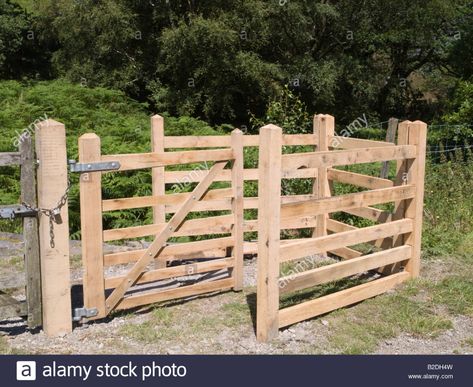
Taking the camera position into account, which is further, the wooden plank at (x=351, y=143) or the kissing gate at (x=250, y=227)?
the wooden plank at (x=351, y=143)

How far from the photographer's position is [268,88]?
20.1 meters

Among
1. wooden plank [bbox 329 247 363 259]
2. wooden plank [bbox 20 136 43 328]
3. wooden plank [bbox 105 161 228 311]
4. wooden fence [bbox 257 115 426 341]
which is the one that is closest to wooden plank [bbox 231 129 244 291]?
wooden plank [bbox 105 161 228 311]

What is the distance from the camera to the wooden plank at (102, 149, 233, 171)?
5.00m

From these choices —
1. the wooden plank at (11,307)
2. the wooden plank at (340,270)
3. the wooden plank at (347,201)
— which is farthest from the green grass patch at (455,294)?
the wooden plank at (11,307)

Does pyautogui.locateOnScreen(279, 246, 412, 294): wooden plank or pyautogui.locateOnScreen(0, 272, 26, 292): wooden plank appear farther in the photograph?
pyautogui.locateOnScreen(0, 272, 26, 292): wooden plank

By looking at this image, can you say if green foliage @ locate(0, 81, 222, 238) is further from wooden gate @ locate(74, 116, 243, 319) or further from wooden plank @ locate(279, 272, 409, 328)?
wooden plank @ locate(279, 272, 409, 328)

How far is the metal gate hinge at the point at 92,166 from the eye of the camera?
469cm

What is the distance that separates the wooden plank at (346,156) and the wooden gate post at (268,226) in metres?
0.19

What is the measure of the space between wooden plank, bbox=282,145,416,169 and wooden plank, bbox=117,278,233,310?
1668 mm

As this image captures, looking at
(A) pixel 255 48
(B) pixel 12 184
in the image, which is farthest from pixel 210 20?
(B) pixel 12 184

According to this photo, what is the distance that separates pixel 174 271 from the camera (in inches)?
223

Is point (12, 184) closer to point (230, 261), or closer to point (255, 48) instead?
point (230, 261)

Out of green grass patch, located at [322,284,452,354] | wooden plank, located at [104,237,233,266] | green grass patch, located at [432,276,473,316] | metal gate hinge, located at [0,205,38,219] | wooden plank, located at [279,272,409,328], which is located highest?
metal gate hinge, located at [0,205,38,219]

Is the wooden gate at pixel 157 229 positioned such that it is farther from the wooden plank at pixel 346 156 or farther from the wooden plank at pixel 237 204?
the wooden plank at pixel 346 156
